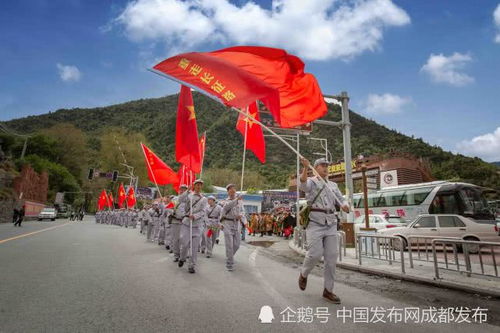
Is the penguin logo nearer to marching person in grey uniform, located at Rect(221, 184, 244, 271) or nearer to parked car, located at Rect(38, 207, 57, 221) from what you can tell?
marching person in grey uniform, located at Rect(221, 184, 244, 271)

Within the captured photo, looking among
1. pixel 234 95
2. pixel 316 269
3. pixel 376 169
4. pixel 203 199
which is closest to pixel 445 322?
pixel 316 269

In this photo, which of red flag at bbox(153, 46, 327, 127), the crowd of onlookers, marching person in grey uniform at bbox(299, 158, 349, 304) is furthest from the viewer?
the crowd of onlookers

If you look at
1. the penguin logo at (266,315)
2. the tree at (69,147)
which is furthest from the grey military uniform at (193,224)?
the tree at (69,147)

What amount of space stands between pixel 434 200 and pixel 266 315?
59.9 feet

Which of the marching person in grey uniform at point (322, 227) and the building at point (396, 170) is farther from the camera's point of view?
the building at point (396, 170)

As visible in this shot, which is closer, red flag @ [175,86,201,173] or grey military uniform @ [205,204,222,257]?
red flag @ [175,86,201,173]

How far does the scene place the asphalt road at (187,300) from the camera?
10.9 feet

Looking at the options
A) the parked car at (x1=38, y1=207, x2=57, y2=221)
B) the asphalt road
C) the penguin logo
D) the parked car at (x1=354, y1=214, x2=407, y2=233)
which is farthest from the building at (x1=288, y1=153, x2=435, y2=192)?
the parked car at (x1=38, y1=207, x2=57, y2=221)

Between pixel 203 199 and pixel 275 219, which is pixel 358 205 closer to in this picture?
pixel 275 219

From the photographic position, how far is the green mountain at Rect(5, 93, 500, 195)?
64500 mm

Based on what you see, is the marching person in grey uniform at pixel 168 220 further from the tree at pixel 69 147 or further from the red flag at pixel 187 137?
the tree at pixel 69 147

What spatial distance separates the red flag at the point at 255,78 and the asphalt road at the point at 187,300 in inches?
126

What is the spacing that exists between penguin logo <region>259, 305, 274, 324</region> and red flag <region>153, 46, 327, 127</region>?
346 centimetres

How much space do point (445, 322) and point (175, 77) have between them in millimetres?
5695
